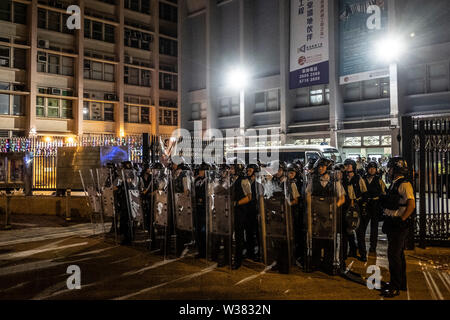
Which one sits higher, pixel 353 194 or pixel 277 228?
pixel 353 194

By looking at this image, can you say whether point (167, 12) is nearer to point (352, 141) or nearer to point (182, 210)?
point (352, 141)

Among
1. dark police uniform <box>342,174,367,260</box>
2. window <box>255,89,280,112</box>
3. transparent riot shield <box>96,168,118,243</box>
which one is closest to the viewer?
dark police uniform <box>342,174,367,260</box>

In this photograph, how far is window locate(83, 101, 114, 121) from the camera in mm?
38719

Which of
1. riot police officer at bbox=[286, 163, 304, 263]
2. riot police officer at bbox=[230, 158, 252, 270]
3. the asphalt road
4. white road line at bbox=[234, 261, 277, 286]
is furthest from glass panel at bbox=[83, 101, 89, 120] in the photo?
white road line at bbox=[234, 261, 277, 286]

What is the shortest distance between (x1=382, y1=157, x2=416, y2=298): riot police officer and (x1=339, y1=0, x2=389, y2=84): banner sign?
66.6ft

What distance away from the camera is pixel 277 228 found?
731cm

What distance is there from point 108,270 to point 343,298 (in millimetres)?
4280

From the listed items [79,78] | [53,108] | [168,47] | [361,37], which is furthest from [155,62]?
[361,37]

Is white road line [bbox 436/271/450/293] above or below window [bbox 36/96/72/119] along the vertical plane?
below

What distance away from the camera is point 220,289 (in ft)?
20.9

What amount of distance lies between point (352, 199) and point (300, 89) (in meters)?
23.9

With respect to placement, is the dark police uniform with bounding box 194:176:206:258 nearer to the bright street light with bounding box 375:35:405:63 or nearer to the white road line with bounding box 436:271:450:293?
the white road line with bounding box 436:271:450:293

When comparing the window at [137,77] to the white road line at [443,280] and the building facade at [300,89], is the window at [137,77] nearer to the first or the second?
the building facade at [300,89]

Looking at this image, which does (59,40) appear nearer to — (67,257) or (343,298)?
(67,257)
